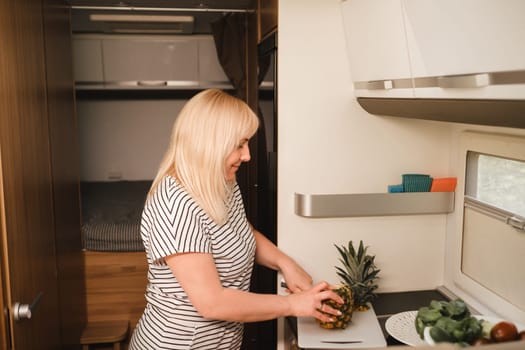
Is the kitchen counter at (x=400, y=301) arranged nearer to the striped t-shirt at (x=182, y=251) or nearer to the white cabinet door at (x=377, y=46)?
the striped t-shirt at (x=182, y=251)

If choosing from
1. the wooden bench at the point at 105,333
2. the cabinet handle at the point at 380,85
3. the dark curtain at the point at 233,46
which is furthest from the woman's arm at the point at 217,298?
the dark curtain at the point at 233,46

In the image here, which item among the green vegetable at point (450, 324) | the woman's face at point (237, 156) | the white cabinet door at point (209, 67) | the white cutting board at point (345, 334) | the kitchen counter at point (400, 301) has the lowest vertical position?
the kitchen counter at point (400, 301)

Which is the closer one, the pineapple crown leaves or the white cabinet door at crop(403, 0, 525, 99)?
the white cabinet door at crop(403, 0, 525, 99)

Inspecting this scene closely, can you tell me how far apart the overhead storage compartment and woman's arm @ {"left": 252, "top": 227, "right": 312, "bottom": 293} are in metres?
0.56

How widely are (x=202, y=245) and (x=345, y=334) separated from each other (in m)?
0.51

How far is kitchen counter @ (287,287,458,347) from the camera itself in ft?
5.60

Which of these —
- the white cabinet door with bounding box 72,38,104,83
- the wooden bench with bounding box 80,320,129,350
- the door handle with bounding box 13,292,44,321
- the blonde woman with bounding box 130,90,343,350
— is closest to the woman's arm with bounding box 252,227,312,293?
the blonde woman with bounding box 130,90,343,350

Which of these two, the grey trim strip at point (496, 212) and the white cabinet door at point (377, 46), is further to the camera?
the grey trim strip at point (496, 212)

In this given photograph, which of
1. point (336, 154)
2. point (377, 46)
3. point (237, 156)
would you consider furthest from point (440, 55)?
point (336, 154)

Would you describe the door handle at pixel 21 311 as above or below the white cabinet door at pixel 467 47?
below

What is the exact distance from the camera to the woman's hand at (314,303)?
4.72 feet

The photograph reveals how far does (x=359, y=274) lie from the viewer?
5.74ft

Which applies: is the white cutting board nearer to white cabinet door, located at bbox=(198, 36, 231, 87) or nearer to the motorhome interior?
the motorhome interior

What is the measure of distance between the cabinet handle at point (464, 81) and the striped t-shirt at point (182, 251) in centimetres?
67
